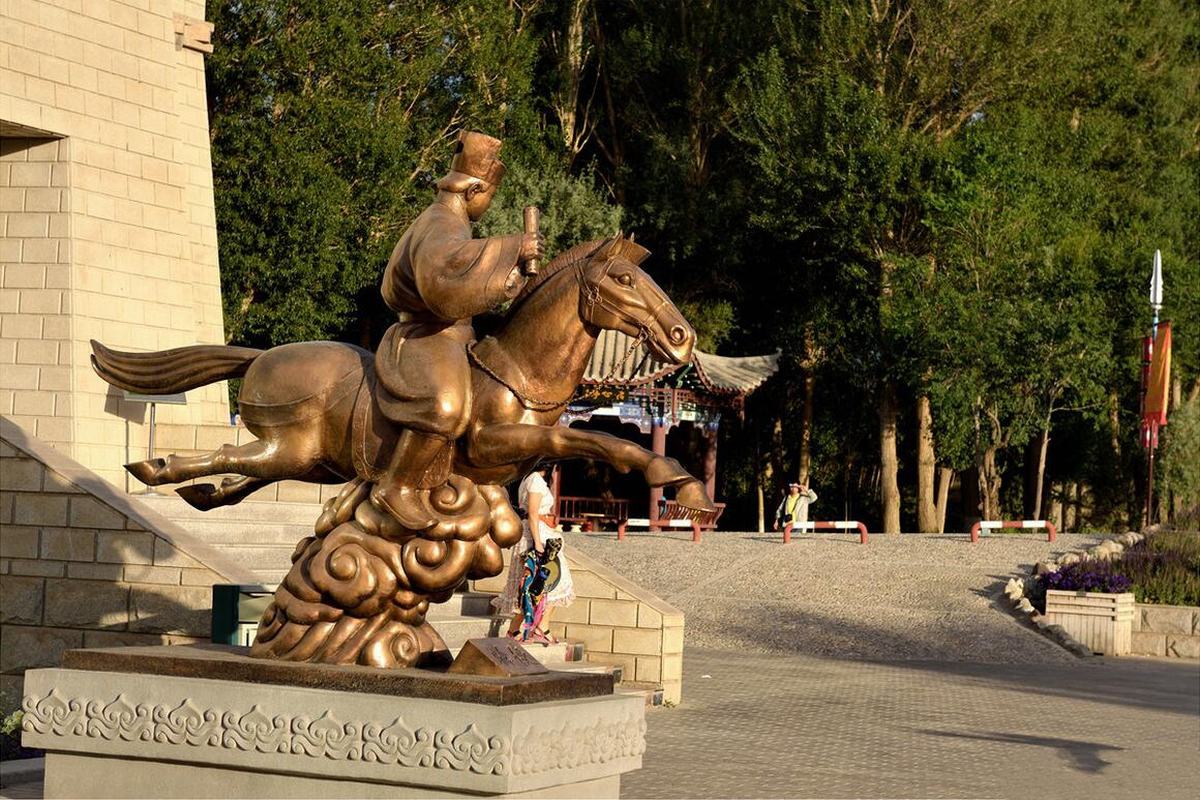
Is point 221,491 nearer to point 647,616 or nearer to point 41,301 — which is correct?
point 647,616

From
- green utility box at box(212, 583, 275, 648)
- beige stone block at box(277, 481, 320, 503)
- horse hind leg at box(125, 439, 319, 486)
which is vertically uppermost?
horse hind leg at box(125, 439, 319, 486)

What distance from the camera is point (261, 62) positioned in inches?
1204

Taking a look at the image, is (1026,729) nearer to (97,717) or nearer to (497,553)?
(497,553)

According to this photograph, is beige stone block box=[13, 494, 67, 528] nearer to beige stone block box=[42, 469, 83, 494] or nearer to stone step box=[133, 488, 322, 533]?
beige stone block box=[42, 469, 83, 494]

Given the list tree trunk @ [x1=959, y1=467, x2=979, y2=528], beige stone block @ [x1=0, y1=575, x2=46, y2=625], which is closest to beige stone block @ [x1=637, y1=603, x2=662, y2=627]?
beige stone block @ [x1=0, y1=575, x2=46, y2=625]

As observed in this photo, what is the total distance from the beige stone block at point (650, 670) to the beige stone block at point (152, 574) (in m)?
4.30

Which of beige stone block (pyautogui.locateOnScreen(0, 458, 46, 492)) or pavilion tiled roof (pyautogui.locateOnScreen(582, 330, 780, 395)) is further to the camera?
pavilion tiled roof (pyautogui.locateOnScreen(582, 330, 780, 395))

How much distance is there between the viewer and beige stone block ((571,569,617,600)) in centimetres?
1391

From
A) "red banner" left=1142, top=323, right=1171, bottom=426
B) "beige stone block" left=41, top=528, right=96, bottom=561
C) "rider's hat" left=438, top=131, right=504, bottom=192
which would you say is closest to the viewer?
"rider's hat" left=438, top=131, right=504, bottom=192

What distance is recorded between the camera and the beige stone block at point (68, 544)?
40.1 feet

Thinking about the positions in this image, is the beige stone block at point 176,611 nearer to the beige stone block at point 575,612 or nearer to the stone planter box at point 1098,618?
the beige stone block at point 575,612

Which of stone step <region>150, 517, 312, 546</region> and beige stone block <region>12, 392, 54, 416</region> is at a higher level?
beige stone block <region>12, 392, 54, 416</region>

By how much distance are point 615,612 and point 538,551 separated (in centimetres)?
133

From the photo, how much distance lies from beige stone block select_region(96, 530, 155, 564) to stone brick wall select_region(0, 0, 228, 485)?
4.35 meters
